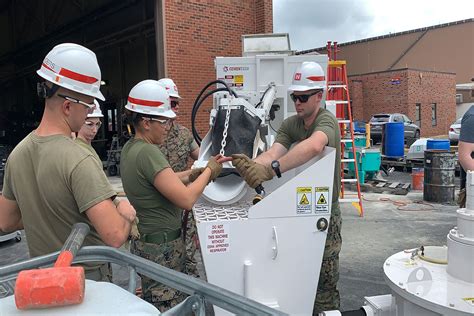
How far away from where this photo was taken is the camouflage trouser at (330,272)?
2924 mm

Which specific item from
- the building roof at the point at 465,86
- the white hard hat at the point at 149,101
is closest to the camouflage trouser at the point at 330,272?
the white hard hat at the point at 149,101

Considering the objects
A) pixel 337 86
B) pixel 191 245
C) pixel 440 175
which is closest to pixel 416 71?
pixel 440 175

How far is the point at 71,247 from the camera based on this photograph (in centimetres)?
136

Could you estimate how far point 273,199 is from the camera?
2.47m

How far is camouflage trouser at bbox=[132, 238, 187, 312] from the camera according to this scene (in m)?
2.69

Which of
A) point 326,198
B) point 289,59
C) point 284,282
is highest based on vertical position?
point 289,59

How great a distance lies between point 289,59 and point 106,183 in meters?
3.76

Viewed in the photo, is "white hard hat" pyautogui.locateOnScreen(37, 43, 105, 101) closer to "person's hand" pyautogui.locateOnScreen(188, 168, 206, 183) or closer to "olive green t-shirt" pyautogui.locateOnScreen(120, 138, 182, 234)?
"olive green t-shirt" pyautogui.locateOnScreen(120, 138, 182, 234)

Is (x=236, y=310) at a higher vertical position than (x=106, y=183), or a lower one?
lower

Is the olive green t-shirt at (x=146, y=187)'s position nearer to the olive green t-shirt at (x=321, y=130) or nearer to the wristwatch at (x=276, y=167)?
the wristwatch at (x=276, y=167)

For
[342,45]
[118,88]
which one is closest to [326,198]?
[118,88]

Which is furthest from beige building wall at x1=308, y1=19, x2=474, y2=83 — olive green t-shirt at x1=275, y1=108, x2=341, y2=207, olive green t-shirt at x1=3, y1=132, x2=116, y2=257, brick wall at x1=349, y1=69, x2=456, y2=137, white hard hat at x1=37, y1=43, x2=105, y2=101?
olive green t-shirt at x1=3, y1=132, x2=116, y2=257

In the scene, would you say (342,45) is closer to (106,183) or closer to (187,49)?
(187,49)

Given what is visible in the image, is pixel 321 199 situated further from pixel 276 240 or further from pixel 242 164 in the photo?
pixel 242 164
